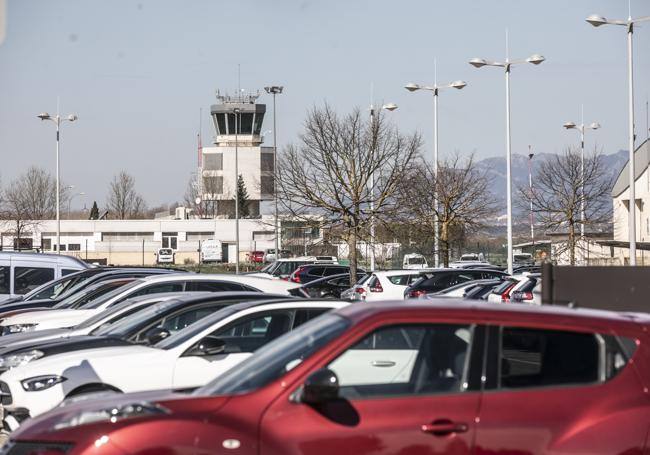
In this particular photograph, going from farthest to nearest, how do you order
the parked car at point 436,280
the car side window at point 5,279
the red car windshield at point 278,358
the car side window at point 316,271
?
the car side window at point 316,271
the parked car at point 436,280
the car side window at point 5,279
the red car windshield at point 278,358

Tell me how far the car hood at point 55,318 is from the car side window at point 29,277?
11171 mm

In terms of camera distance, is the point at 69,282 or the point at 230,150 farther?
the point at 230,150

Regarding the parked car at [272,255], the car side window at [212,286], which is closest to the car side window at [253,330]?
the car side window at [212,286]

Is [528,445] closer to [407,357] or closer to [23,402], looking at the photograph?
[407,357]

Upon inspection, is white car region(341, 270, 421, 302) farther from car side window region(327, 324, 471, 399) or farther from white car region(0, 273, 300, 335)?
car side window region(327, 324, 471, 399)

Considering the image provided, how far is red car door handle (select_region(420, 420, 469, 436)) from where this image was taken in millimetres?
5828

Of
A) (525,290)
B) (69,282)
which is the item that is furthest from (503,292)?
(69,282)

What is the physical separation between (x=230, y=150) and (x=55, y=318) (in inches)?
3390

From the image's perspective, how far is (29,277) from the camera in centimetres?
2770

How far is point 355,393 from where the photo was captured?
19.6 feet

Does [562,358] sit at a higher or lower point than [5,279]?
higher

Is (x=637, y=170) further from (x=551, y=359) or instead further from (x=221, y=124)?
(x=551, y=359)

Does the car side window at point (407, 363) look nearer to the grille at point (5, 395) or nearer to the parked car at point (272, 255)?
the grille at point (5, 395)

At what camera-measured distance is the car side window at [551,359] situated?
6.12 meters
